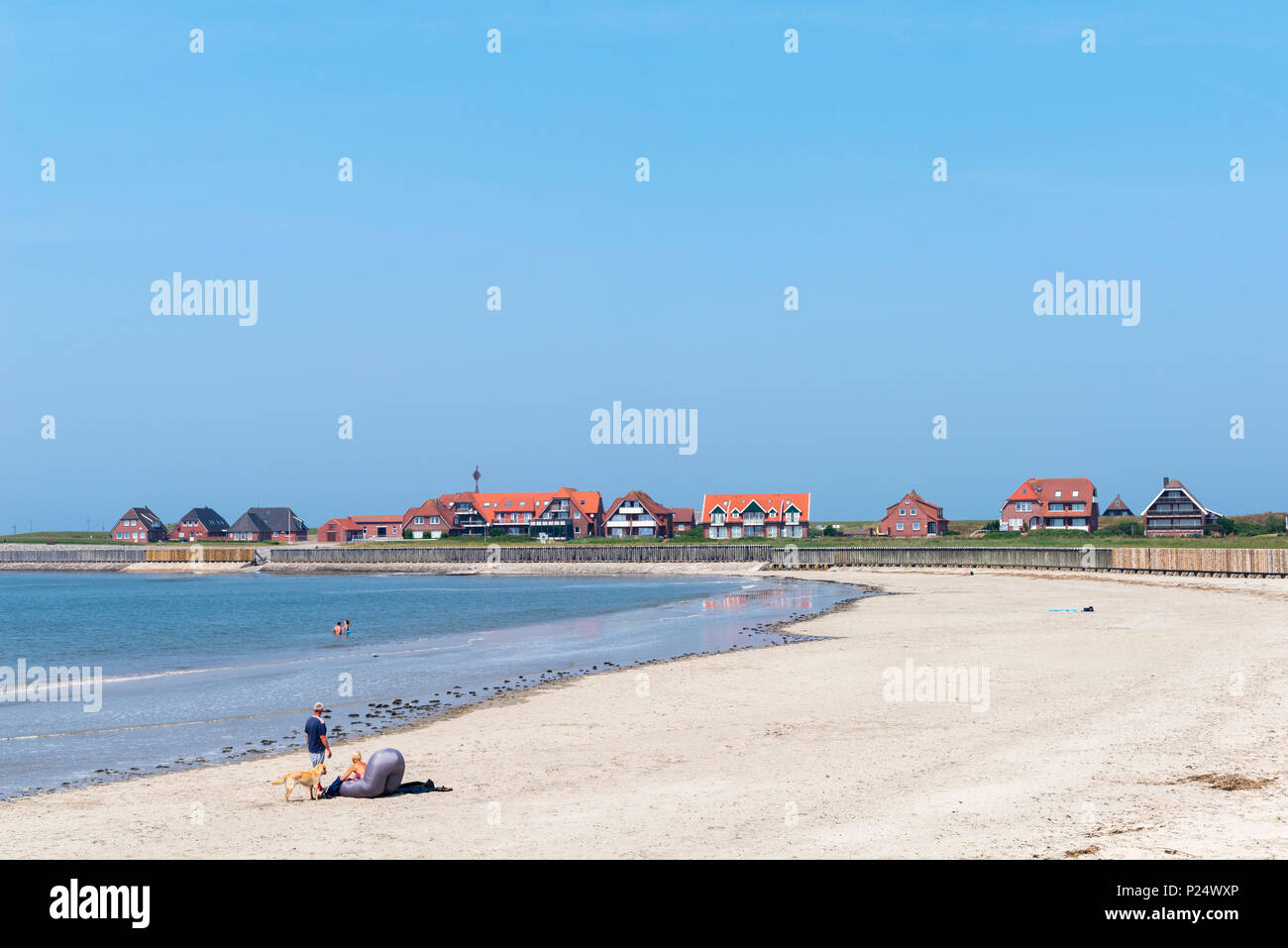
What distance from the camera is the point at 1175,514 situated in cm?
12481

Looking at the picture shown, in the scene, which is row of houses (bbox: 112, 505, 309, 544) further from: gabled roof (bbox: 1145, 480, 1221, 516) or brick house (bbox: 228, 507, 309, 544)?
gabled roof (bbox: 1145, 480, 1221, 516)

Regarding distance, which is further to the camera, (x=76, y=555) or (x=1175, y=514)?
(x=76, y=555)

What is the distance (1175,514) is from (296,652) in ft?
362

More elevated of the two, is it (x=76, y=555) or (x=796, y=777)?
(x=796, y=777)

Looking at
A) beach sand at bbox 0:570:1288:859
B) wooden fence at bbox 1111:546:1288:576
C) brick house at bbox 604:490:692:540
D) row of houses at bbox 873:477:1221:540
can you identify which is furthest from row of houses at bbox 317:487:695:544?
beach sand at bbox 0:570:1288:859

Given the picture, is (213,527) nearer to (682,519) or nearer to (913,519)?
(682,519)

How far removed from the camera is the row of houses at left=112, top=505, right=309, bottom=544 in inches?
7392

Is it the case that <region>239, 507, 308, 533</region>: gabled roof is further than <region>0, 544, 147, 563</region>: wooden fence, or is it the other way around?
<region>239, 507, 308, 533</region>: gabled roof

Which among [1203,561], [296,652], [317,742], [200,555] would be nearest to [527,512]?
[200,555]

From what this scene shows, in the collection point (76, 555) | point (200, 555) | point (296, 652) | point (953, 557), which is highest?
point (953, 557)

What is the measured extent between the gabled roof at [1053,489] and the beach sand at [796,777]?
116 m

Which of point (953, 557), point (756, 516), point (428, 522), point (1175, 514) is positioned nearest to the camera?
point (953, 557)

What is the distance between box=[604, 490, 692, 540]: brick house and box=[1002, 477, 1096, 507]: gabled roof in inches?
2034
